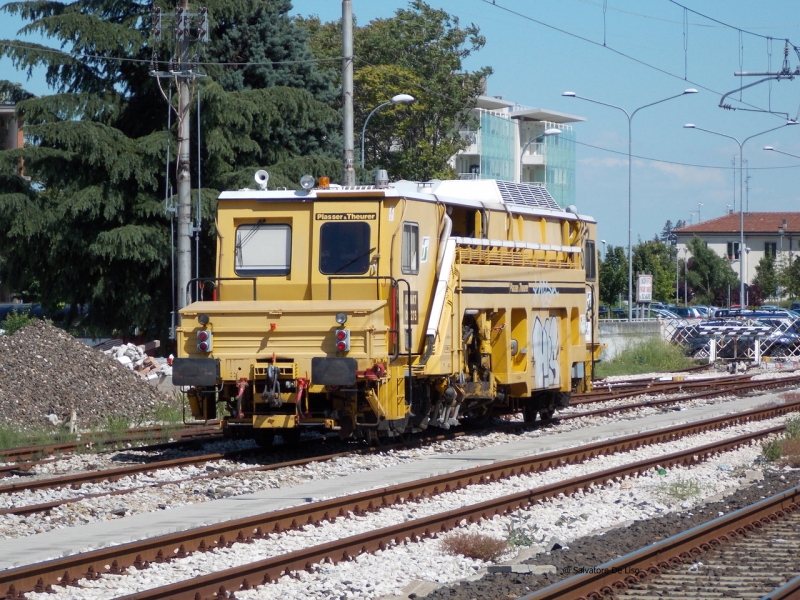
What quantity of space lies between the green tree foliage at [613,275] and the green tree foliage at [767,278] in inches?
905

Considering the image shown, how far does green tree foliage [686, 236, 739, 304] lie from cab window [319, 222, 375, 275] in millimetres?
75434

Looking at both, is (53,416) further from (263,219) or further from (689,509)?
(689,509)

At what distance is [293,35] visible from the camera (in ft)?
118

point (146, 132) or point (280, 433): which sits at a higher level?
point (146, 132)

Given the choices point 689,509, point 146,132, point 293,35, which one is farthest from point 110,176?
point 689,509

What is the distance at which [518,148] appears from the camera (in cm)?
8506

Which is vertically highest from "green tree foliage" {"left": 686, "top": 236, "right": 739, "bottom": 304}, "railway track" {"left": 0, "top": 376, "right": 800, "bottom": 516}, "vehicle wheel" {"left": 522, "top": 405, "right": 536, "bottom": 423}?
"green tree foliage" {"left": 686, "top": 236, "right": 739, "bottom": 304}

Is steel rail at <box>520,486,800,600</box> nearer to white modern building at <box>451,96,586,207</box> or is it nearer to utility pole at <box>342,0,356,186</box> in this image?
utility pole at <box>342,0,356,186</box>

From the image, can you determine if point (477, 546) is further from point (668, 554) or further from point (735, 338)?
point (735, 338)

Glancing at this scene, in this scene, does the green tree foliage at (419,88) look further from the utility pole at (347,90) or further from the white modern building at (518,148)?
the utility pole at (347,90)

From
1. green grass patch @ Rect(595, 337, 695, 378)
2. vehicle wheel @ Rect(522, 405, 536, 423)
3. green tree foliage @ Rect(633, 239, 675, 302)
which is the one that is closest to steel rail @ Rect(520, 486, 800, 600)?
vehicle wheel @ Rect(522, 405, 536, 423)

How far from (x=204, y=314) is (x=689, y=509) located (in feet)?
20.5

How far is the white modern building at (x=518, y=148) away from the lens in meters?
78.0

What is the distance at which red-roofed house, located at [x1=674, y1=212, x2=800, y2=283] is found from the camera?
103 meters
